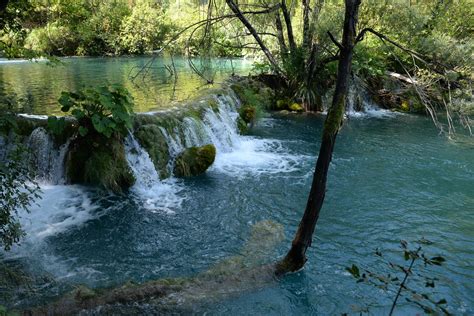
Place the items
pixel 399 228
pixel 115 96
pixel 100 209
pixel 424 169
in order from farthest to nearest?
pixel 424 169
pixel 115 96
pixel 100 209
pixel 399 228

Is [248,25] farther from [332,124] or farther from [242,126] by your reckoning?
[242,126]

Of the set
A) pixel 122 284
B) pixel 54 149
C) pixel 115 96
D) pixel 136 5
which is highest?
pixel 136 5

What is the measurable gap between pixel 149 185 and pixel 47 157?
231 cm

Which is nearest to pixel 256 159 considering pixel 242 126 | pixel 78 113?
pixel 242 126

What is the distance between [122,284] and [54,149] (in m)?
4.46

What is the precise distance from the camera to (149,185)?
8.70 meters

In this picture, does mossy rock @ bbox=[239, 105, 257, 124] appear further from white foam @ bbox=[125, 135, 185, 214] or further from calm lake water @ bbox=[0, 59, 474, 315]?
white foam @ bbox=[125, 135, 185, 214]

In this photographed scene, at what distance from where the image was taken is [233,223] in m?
7.06

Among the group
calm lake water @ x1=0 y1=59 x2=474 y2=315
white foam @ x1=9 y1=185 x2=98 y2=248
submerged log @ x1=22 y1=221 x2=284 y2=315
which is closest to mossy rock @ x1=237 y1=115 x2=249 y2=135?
calm lake water @ x1=0 y1=59 x2=474 y2=315

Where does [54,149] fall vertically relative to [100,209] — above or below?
above

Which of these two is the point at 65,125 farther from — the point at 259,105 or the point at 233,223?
the point at 259,105

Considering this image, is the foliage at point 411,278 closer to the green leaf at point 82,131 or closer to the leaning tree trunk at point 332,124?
the leaning tree trunk at point 332,124

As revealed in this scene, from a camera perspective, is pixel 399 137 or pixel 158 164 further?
pixel 399 137

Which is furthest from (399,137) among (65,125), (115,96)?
(65,125)
